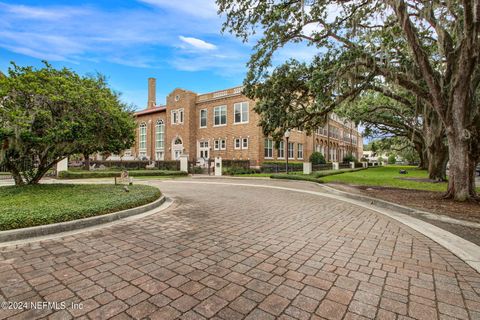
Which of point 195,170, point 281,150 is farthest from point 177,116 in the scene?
point 281,150

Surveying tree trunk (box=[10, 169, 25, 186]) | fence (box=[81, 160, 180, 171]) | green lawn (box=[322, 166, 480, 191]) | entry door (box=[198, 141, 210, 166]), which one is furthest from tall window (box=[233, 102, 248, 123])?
tree trunk (box=[10, 169, 25, 186])

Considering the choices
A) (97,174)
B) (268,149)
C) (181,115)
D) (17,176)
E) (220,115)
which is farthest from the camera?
(181,115)

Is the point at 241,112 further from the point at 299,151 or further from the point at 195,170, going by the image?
the point at 299,151

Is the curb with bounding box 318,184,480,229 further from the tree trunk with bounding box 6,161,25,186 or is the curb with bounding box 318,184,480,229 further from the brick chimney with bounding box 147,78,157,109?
the brick chimney with bounding box 147,78,157,109

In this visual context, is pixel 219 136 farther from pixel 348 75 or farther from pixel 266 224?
pixel 266 224

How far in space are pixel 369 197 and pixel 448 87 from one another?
500cm

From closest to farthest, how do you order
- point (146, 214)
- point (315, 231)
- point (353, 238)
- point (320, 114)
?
point (353, 238) < point (315, 231) < point (146, 214) < point (320, 114)

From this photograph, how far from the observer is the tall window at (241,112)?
2717 centimetres

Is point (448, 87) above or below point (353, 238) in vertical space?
above

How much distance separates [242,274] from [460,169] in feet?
29.7

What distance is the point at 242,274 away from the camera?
124 inches

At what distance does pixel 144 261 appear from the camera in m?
3.55

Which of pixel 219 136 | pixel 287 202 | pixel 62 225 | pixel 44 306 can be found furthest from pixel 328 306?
pixel 219 136

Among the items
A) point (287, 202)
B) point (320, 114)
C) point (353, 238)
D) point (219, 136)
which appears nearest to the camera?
point (353, 238)
